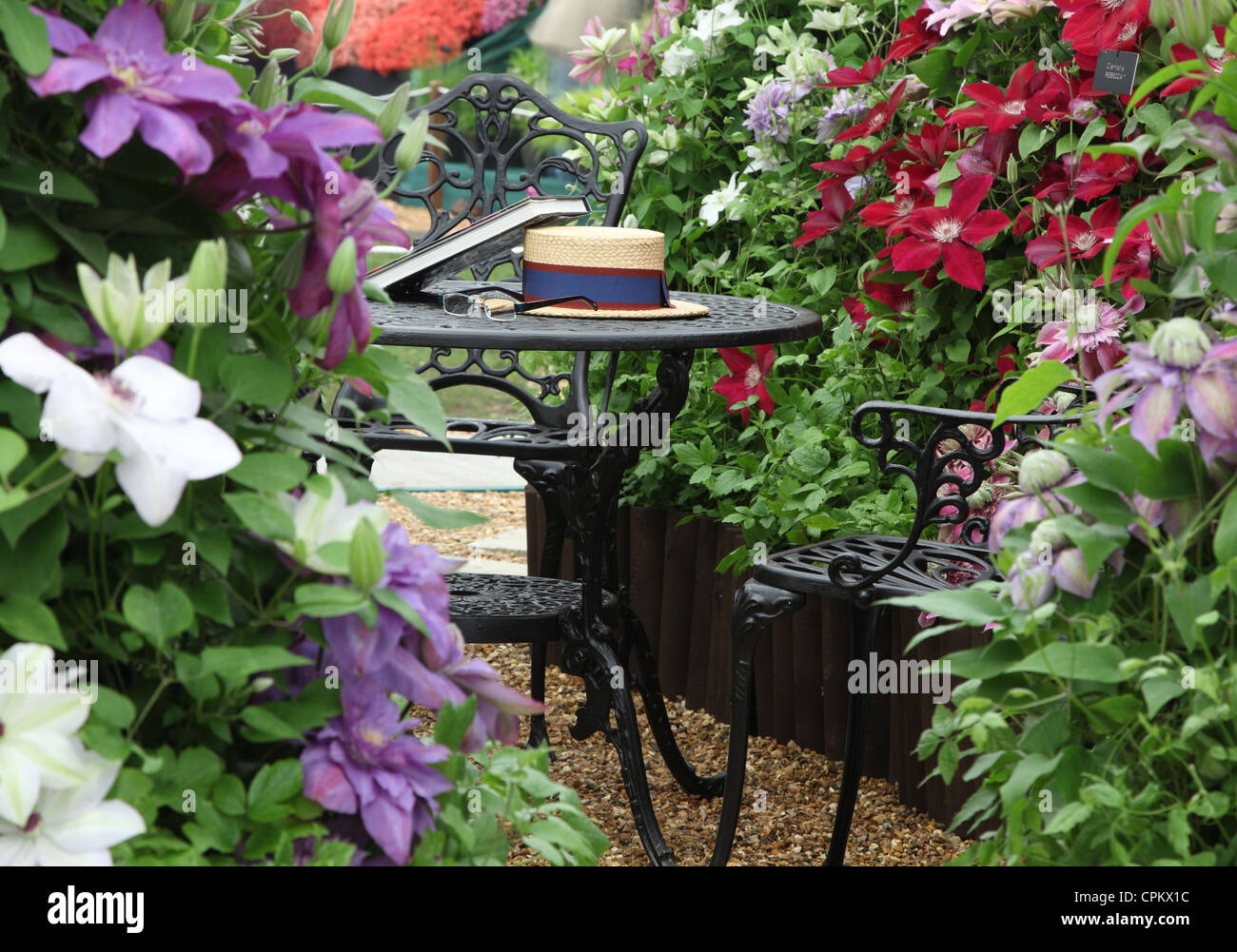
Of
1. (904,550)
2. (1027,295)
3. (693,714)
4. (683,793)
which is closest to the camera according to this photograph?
(904,550)

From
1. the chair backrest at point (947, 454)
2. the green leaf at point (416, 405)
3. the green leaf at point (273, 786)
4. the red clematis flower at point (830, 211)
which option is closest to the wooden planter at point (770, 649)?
the chair backrest at point (947, 454)

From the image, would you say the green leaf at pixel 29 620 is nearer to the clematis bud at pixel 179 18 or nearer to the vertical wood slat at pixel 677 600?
the clematis bud at pixel 179 18

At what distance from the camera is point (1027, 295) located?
2.17 meters

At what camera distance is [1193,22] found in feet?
2.96

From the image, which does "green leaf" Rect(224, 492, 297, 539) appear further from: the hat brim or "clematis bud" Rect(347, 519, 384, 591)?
the hat brim

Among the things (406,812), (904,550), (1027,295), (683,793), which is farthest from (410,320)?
(406,812)

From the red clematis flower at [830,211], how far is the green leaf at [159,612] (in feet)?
7.23

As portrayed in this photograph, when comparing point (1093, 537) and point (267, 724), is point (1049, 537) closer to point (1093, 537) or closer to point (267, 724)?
point (1093, 537)

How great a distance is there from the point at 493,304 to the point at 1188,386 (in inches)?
59.3

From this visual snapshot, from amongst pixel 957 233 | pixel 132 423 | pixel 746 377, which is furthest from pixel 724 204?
pixel 132 423

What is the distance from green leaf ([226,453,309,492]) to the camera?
2.15ft

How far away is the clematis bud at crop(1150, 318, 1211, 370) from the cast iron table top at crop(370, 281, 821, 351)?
41.8 inches
